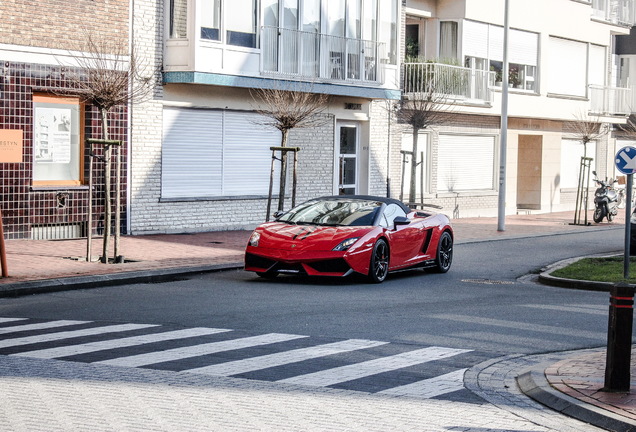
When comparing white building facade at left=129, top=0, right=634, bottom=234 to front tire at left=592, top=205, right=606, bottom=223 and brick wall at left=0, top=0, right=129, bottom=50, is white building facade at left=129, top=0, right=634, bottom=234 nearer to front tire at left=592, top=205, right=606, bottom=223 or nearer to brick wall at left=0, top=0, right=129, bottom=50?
brick wall at left=0, top=0, right=129, bottom=50

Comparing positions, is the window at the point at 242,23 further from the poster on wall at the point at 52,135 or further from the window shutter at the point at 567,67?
the window shutter at the point at 567,67

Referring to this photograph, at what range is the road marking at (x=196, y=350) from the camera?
947 cm

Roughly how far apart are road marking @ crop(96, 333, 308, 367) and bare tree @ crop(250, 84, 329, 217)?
10.5 metres

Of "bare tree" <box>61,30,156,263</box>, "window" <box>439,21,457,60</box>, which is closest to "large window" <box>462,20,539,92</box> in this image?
"window" <box>439,21,457,60</box>

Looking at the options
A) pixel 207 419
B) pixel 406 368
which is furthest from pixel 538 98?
pixel 207 419

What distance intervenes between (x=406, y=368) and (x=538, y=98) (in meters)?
31.9

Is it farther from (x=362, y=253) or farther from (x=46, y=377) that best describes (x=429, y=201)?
(x=46, y=377)

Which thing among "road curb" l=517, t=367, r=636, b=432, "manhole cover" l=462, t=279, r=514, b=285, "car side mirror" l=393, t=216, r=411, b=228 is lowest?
"manhole cover" l=462, t=279, r=514, b=285

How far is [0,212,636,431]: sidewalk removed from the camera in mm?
8023

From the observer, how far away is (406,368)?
376 inches

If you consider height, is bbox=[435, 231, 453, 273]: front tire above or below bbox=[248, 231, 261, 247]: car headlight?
below

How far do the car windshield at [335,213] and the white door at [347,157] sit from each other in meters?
13.4

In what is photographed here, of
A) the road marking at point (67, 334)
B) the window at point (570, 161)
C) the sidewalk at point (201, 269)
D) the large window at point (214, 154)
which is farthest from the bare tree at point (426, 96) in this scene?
the road marking at point (67, 334)

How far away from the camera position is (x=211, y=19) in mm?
25703
